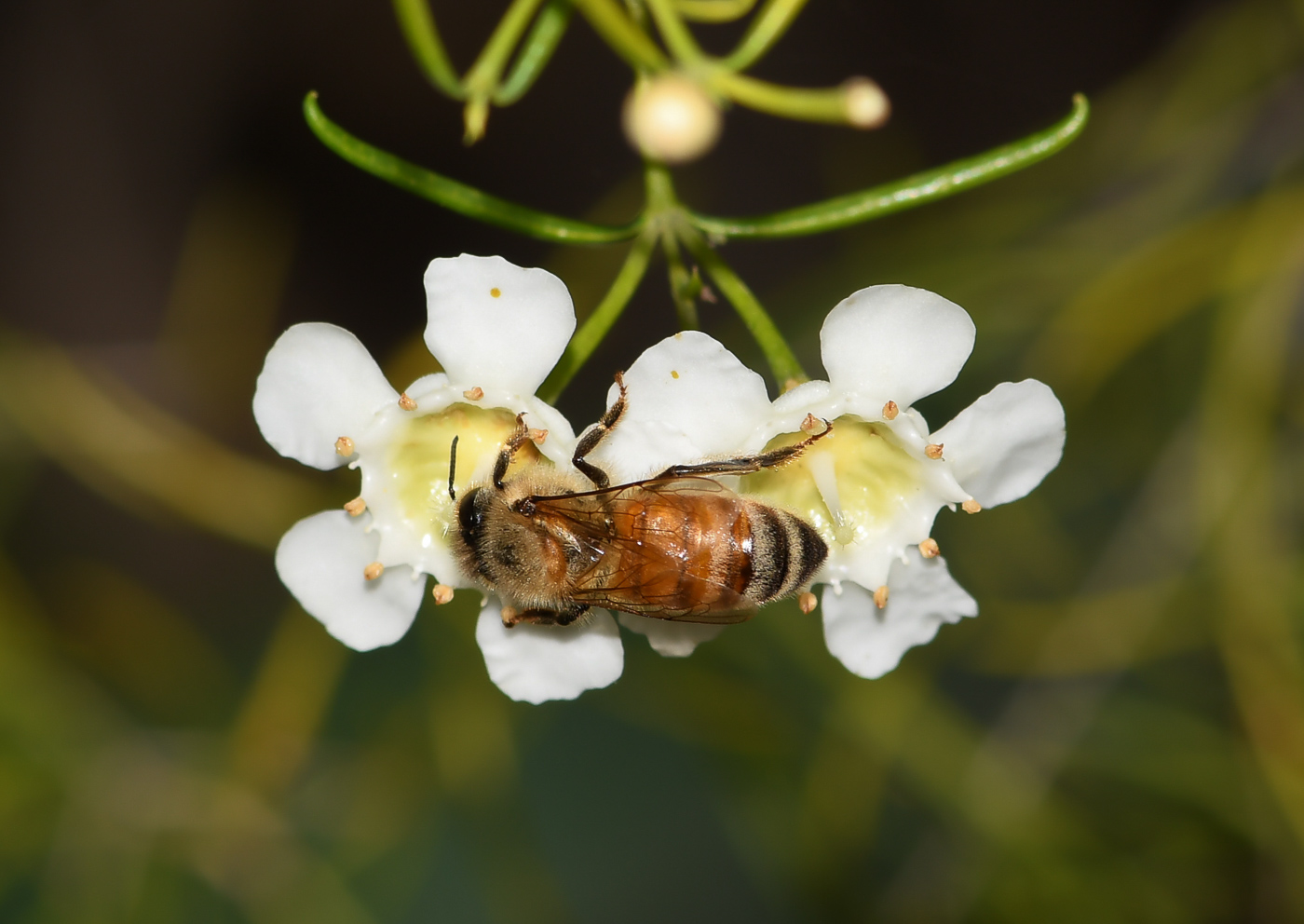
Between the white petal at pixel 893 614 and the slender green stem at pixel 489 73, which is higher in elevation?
the slender green stem at pixel 489 73

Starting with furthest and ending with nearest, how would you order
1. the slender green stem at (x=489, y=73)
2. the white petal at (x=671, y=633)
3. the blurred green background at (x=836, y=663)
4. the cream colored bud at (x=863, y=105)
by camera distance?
the blurred green background at (x=836, y=663)
the white petal at (x=671, y=633)
the slender green stem at (x=489, y=73)
the cream colored bud at (x=863, y=105)

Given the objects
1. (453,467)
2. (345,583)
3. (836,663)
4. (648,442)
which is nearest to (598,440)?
(648,442)

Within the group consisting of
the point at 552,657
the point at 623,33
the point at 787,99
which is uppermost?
the point at 623,33

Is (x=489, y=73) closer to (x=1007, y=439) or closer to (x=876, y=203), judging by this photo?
(x=876, y=203)

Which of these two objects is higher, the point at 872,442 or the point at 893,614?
the point at 872,442

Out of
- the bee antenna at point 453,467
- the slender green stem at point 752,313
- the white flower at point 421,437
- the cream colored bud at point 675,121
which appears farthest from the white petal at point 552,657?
the cream colored bud at point 675,121

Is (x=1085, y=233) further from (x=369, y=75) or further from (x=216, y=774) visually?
(x=216, y=774)

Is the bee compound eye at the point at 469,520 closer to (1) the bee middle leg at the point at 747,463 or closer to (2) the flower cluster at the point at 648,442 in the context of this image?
(2) the flower cluster at the point at 648,442
